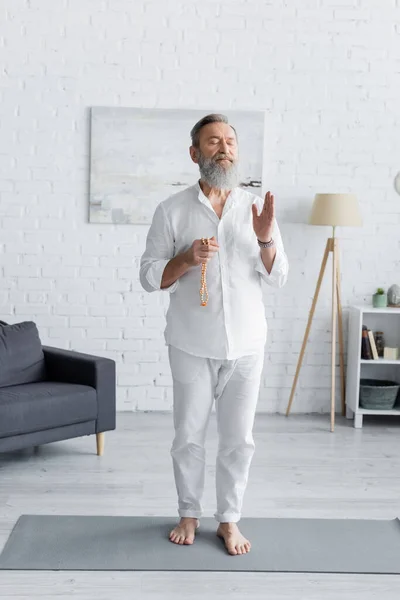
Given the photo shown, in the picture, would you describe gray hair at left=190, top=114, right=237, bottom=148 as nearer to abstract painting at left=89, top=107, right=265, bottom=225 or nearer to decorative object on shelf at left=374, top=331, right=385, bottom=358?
abstract painting at left=89, top=107, right=265, bottom=225

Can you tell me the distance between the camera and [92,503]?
3.84 meters

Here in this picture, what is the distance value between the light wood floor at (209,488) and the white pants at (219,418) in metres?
0.29

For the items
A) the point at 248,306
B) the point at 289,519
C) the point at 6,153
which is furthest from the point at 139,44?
the point at 289,519

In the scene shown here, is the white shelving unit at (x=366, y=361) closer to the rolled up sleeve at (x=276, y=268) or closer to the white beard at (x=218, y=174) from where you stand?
the rolled up sleeve at (x=276, y=268)

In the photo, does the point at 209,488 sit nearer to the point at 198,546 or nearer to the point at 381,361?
the point at 198,546

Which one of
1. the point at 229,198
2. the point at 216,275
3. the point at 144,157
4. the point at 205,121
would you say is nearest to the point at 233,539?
the point at 216,275

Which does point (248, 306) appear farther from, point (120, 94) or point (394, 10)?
point (394, 10)

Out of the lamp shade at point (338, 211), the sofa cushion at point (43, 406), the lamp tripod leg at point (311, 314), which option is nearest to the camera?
the sofa cushion at point (43, 406)

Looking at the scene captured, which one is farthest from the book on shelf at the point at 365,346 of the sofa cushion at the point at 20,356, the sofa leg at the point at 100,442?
the sofa cushion at the point at 20,356

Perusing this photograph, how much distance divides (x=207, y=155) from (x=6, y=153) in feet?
8.74

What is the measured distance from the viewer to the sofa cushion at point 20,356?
181 inches

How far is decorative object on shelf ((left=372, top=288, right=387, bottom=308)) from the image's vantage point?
5574 mm

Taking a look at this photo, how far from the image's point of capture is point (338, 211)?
529 cm

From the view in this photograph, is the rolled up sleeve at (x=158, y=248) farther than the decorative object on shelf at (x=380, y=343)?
No
